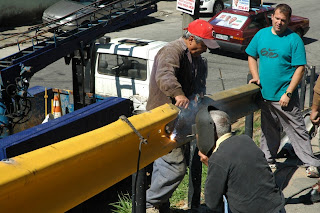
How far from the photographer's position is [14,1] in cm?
2050

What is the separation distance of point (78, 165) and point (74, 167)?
0.11ft

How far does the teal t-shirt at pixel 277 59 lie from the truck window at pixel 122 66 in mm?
3617

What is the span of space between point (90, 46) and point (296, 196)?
524 cm

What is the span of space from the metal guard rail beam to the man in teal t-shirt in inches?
69.3

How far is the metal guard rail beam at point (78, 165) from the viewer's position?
2479 mm

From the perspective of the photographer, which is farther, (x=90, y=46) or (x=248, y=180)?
(x=90, y=46)

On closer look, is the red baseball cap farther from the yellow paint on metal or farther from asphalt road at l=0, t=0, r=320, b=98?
asphalt road at l=0, t=0, r=320, b=98

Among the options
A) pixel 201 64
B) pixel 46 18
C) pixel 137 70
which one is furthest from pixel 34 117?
pixel 46 18

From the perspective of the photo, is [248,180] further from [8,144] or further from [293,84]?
[8,144]

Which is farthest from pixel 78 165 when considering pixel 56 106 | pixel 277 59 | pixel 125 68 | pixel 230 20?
pixel 230 20

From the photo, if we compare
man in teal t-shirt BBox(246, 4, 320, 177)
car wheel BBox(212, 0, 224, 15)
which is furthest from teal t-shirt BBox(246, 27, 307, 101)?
car wheel BBox(212, 0, 224, 15)

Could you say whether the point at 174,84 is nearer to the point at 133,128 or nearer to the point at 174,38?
the point at 133,128

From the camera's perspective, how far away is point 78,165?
284 centimetres

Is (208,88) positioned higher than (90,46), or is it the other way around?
(90,46)
